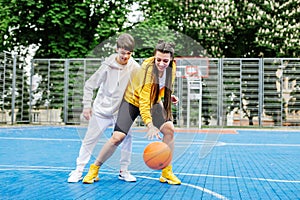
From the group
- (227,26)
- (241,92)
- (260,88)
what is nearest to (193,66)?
(227,26)

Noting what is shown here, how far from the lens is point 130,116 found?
285 cm

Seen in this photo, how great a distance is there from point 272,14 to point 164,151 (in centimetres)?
1361

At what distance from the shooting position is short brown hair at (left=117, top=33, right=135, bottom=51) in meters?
2.54

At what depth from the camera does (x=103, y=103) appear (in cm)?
306

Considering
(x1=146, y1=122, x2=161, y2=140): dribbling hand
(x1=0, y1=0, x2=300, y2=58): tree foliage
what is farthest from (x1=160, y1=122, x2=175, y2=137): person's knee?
(x1=0, y1=0, x2=300, y2=58): tree foliage

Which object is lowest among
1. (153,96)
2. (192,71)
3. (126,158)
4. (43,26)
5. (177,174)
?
(177,174)

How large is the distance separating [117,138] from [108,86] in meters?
0.41

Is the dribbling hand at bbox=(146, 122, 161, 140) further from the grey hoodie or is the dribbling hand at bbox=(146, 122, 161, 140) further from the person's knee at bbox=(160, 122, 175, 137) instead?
the grey hoodie

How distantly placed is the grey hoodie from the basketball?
374 millimetres

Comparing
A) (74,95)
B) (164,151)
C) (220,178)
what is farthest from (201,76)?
(220,178)

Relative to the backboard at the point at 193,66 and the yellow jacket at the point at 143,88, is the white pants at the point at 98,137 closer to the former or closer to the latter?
the yellow jacket at the point at 143,88

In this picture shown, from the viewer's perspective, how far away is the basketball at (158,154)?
280 cm

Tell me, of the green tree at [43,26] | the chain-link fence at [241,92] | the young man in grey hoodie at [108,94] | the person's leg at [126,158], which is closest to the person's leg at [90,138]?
the young man in grey hoodie at [108,94]

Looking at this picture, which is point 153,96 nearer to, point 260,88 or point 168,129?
point 168,129
